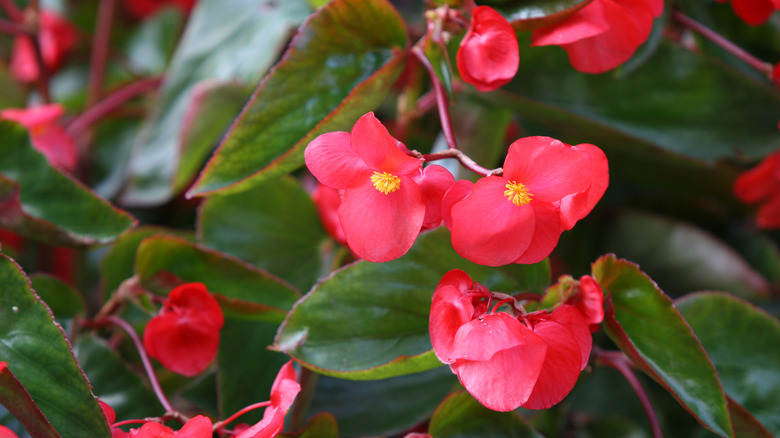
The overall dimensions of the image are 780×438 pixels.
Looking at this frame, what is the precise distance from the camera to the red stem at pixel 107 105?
0.63 metres

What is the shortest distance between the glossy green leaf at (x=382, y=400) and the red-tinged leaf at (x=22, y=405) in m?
0.20

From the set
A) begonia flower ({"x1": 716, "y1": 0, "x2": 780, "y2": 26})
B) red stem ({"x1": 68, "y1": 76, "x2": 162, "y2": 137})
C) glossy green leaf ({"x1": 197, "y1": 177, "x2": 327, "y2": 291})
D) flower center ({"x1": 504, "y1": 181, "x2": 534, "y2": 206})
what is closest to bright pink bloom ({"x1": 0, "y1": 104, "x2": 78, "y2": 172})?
red stem ({"x1": 68, "y1": 76, "x2": 162, "y2": 137})

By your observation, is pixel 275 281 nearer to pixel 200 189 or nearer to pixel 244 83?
pixel 200 189

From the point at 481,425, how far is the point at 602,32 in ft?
0.79

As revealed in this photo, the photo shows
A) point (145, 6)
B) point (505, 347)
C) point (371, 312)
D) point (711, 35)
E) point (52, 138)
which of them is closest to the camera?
point (505, 347)

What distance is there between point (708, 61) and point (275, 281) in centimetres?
37

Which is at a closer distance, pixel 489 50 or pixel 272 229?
pixel 489 50

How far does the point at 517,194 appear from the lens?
0.91 feet

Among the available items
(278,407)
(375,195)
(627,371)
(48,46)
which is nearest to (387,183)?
(375,195)

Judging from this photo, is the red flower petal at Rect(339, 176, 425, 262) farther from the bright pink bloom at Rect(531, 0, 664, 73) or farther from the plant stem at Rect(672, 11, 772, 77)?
the plant stem at Rect(672, 11, 772, 77)

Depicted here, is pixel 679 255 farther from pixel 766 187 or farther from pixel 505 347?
pixel 505 347

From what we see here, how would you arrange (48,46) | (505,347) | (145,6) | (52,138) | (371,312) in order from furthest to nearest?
(145,6), (48,46), (52,138), (371,312), (505,347)

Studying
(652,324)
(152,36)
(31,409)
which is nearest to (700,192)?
(652,324)

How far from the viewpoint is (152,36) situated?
2.84 feet
